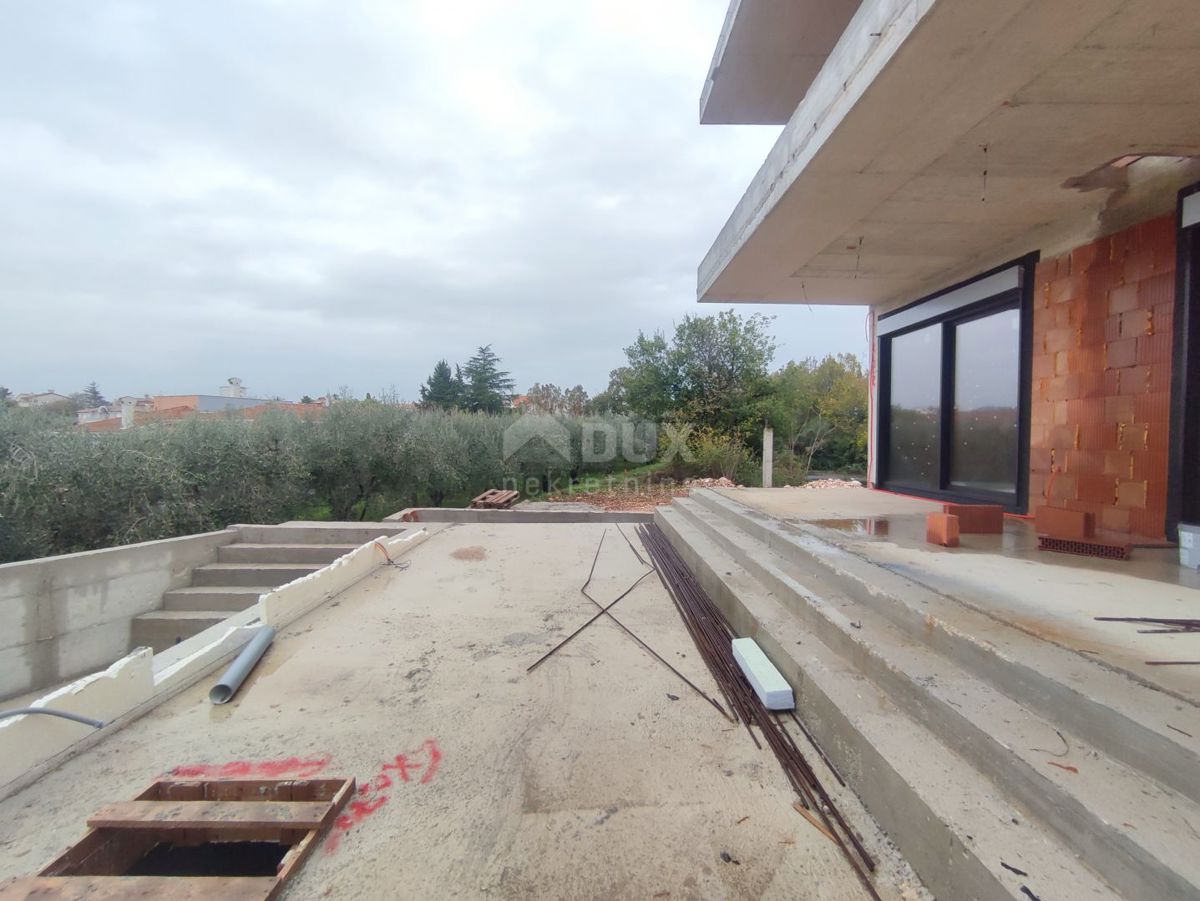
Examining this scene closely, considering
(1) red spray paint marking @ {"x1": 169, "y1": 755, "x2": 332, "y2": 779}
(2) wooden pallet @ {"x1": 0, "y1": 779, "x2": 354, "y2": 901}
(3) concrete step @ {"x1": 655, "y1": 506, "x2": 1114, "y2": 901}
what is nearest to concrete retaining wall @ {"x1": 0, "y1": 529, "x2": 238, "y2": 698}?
(1) red spray paint marking @ {"x1": 169, "y1": 755, "x2": 332, "y2": 779}

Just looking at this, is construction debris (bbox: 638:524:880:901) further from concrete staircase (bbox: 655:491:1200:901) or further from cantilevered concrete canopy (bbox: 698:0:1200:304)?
cantilevered concrete canopy (bbox: 698:0:1200:304)

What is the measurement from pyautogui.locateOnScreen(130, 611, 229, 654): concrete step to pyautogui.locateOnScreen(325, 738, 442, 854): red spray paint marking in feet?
16.3

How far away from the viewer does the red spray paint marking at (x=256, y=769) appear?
2.16 meters

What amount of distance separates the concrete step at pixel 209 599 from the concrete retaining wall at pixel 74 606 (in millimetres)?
147

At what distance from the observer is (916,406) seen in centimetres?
642

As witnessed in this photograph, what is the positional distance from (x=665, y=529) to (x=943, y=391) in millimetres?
3410

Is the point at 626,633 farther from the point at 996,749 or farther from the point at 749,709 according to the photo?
the point at 996,749

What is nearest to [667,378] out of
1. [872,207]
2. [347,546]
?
[347,546]

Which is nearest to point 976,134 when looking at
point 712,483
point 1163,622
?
point 1163,622

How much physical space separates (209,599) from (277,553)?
821 mm

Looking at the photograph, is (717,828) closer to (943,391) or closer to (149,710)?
(149,710)

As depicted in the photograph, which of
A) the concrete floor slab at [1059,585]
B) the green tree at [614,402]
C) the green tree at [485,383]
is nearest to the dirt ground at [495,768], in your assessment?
the concrete floor slab at [1059,585]

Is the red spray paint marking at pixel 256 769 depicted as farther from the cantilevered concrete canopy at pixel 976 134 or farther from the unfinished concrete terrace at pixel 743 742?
the cantilevered concrete canopy at pixel 976 134

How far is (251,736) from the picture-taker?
2.46 meters
